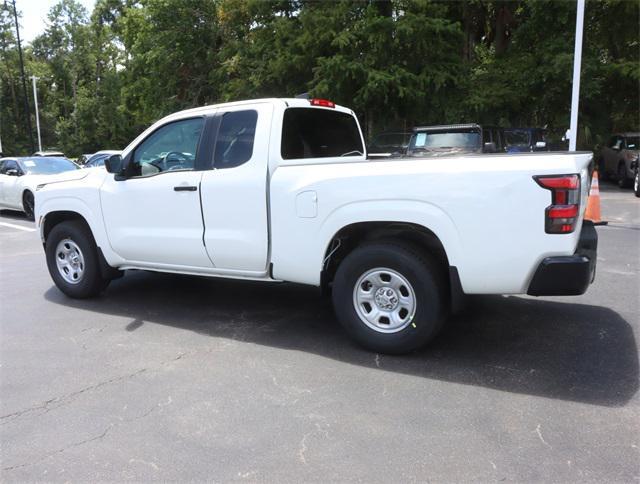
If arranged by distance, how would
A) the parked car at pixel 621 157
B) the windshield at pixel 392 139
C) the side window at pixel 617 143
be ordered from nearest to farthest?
the windshield at pixel 392 139 → the parked car at pixel 621 157 → the side window at pixel 617 143

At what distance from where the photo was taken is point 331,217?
4262mm

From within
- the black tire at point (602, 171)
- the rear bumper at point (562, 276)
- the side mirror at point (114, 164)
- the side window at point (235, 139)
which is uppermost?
the side window at point (235, 139)

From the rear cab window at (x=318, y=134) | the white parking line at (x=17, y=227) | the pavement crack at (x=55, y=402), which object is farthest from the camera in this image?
the white parking line at (x=17, y=227)

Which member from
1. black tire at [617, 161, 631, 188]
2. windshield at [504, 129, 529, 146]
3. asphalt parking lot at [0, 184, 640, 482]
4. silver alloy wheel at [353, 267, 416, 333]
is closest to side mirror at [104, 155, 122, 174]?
asphalt parking lot at [0, 184, 640, 482]

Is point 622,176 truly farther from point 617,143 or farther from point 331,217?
point 331,217

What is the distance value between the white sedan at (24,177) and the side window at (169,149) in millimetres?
9072

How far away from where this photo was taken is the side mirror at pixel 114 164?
542 centimetres

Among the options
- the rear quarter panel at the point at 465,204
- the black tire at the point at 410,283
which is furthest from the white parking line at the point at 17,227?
the black tire at the point at 410,283

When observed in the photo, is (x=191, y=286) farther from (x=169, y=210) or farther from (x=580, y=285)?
(x=580, y=285)

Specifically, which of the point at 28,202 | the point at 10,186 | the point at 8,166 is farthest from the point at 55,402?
the point at 8,166

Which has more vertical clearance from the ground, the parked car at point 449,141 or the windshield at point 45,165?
the parked car at point 449,141

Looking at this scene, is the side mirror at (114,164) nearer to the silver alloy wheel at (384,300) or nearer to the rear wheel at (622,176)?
the silver alloy wheel at (384,300)

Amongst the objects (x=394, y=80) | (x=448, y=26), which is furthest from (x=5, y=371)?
(x=448, y=26)

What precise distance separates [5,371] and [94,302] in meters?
1.80
